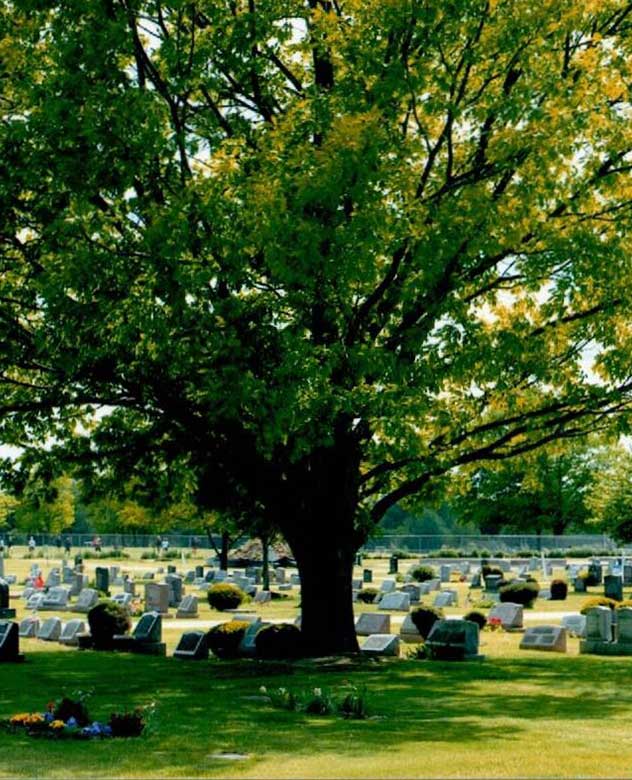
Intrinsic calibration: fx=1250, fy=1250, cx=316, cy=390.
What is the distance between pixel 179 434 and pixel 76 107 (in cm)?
675

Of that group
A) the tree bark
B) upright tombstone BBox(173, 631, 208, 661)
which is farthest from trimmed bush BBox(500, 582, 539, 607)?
the tree bark

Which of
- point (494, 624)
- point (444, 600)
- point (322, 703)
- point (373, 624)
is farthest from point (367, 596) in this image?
point (322, 703)

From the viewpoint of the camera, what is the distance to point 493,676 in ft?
66.8

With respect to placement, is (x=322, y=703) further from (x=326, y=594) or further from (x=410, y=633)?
(x=410, y=633)

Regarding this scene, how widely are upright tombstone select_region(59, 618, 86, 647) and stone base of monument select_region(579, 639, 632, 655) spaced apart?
11074 millimetres

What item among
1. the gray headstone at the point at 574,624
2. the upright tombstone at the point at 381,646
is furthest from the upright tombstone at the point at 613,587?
the upright tombstone at the point at 381,646

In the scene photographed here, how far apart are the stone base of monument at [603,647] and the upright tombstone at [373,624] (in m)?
4.64

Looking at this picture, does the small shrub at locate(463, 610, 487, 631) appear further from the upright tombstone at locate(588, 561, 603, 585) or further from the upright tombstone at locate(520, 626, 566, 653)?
the upright tombstone at locate(588, 561, 603, 585)

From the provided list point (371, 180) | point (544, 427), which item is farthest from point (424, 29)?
point (544, 427)

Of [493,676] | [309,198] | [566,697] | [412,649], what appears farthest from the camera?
[412,649]

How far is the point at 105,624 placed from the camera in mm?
26844

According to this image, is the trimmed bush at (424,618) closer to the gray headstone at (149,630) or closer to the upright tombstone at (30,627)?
the gray headstone at (149,630)

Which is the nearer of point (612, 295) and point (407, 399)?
point (407, 399)

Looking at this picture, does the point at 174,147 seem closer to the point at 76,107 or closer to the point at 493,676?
Result: the point at 76,107
